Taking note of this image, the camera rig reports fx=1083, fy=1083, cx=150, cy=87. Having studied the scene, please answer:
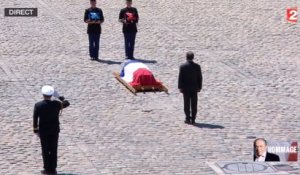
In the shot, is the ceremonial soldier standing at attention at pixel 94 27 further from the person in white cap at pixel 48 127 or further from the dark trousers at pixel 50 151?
the dark trousers at pixel 50 151

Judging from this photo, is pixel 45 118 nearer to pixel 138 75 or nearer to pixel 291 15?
pixel 138 75

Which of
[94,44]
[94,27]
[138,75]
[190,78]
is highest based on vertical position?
[94,27]

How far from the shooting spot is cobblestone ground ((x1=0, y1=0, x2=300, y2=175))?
21797 mm

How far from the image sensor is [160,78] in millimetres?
28266

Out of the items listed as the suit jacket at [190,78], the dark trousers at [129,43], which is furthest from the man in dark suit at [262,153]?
the dark trousers at [129,43]

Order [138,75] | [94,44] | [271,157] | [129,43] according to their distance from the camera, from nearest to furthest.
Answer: [271,157]
[138,75]
[94,44]
[129,43]

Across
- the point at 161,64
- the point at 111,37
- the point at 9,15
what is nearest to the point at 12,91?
the point at 161,64

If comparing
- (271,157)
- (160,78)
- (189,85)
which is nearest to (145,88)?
(160,78)

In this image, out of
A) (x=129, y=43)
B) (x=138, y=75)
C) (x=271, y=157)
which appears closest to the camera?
(x=271, y=157)

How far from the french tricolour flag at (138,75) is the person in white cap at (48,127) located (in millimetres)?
6626

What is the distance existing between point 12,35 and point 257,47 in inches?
292

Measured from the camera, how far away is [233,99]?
26.4 meters

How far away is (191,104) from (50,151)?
494 cm

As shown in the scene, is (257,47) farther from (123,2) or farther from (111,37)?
(123,2)
